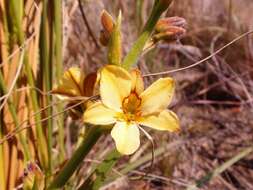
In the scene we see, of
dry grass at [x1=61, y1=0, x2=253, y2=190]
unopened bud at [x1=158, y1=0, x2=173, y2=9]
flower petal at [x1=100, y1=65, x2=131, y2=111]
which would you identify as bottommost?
dry grass at [x1=61, y1=0, x2=253, y2=190]

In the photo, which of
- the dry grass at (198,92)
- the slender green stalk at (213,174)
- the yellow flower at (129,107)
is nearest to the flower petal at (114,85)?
the yellow flower at (129,107)

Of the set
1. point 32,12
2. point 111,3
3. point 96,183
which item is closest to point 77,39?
point 111,3

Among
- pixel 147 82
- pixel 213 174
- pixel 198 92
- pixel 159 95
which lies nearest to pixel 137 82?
pixel 159 95

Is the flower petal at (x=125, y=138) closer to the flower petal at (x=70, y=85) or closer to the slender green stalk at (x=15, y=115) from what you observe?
the flower petal at (x=70, y=85)

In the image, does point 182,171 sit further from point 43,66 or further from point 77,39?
point 43,66

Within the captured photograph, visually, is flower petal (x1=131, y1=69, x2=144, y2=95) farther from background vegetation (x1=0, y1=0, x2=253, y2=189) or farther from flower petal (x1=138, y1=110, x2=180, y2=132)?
background vegetation (x1=0, y1=0, x2=253, y2=189)

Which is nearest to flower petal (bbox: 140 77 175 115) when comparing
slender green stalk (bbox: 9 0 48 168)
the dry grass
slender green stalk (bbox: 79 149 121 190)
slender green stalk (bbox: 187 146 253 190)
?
slender green stalk (bbox: 79 149 121 190)

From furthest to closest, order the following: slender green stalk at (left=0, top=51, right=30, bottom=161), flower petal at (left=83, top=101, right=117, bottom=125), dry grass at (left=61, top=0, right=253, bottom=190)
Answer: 1. dry grass at (left=61, top=0, right=253, bottom=190)
2. slender green stalk at (left=0, top=51, right=30, bottom=161)
3. flower petal at (left=83, top=101, right=117, bottom=125)
